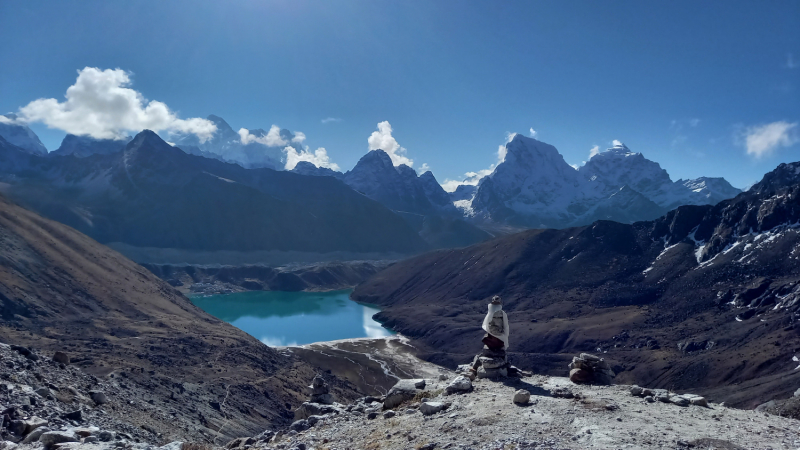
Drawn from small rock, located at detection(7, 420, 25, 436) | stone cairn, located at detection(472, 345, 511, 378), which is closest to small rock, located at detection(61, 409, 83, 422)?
small rock, located at detection(7, 420, 25, 436)

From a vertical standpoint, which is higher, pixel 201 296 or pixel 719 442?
pixel 719 442

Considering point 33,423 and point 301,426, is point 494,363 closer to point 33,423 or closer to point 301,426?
point 301,426

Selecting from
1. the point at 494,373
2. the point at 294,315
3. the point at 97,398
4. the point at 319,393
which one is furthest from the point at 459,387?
the point at 294,315

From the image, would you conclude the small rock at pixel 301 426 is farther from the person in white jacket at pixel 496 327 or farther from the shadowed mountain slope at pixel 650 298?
the shadowed mountain slope at pixel 650 298

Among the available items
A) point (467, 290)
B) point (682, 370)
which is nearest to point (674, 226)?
point (467, 290)

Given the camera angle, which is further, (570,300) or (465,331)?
(570,300)

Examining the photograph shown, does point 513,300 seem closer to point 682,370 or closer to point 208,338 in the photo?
point 682,370

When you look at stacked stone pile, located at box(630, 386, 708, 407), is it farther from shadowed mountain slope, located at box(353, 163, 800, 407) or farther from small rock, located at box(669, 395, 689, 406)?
shadowed mountain slope, located at box(353, 163, 800, 407)
